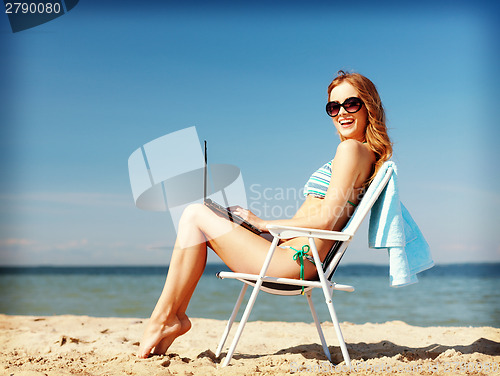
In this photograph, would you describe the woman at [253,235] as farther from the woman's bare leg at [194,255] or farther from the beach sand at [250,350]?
the beach sand at [250,350]

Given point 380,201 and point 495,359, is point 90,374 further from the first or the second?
point 495,359

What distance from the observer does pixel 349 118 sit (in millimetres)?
2904

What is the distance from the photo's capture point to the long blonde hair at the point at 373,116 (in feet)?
9.08

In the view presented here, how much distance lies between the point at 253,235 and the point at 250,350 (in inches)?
45.6

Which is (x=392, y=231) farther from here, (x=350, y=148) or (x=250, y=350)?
(x=250, y=350)

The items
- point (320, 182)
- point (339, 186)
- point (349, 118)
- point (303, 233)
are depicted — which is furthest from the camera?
point (349, 118)

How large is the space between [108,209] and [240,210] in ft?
50.6

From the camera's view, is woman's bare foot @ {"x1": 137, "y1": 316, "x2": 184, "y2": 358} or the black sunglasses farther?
the black sunglasses

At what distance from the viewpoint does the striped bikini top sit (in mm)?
A: 2764

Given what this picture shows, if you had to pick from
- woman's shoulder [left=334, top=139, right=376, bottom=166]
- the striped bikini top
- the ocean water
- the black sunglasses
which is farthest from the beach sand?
the ocean water

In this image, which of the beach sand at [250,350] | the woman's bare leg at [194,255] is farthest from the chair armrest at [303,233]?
the beach sand at [250,350]

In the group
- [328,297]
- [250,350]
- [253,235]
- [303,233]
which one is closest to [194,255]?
[253,235]

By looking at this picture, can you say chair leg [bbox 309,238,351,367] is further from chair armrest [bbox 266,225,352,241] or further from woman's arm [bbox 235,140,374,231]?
woman's arm [bbox 235,140,374,231]

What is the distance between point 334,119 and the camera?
2975 mm
